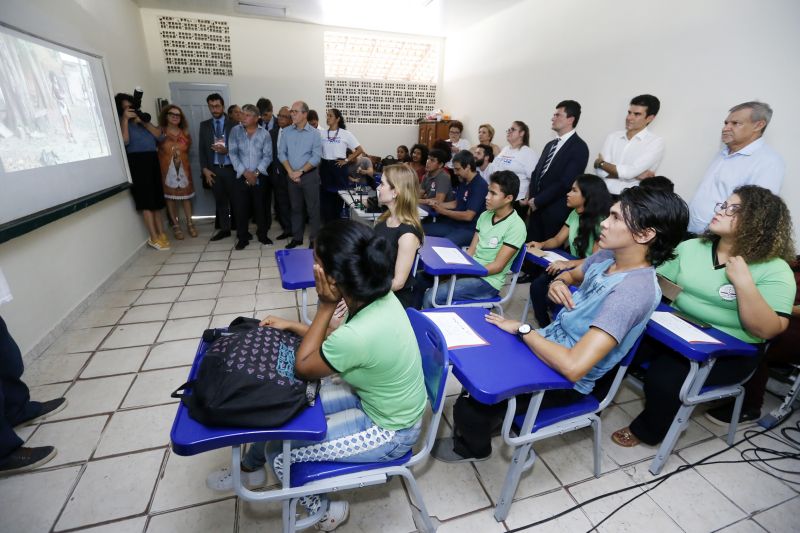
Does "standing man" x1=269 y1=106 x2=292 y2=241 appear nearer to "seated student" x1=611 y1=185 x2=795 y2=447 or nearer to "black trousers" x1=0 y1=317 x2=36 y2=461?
"black trousers" x1=0 y1=317 x2=36 y2=461

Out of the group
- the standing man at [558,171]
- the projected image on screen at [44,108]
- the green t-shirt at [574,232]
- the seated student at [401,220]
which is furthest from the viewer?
the standing man at [558,171]

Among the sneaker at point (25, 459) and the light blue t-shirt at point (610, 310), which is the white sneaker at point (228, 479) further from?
the light blue t-shirt at point (610, 310)

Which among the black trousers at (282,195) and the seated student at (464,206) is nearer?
the seated student at (464,206)

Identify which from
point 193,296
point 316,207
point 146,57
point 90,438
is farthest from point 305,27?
point 90,438

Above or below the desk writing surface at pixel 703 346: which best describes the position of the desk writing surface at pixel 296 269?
below

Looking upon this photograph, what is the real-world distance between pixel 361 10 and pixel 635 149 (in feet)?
13.6

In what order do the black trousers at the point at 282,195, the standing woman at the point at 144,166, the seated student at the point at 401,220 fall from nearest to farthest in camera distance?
the seated student at the point at 401,220 → the standing woman at the point at 144,166 → the black trousers at the point at 282,195

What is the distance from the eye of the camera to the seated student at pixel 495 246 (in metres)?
2.35

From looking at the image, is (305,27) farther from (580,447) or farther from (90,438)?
(580,447)

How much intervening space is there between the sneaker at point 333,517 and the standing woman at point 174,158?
457 cm

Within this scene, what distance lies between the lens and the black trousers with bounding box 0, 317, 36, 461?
1.54 meters

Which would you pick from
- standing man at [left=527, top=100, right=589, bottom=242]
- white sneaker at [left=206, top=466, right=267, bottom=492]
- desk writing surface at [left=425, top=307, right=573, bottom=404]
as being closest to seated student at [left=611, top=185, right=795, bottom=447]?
desk writing surface at [left=425, top=307, right=573, bottom=404]

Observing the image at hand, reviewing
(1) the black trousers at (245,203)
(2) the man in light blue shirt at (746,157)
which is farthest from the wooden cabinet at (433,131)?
(2) the man in light blue shirt at (746,157)

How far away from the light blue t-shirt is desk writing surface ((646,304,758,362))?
25 centimetres
